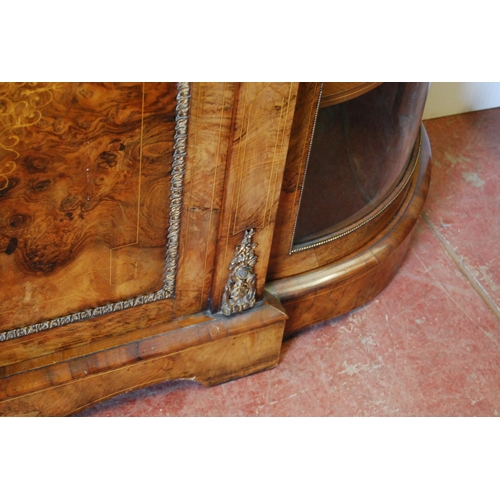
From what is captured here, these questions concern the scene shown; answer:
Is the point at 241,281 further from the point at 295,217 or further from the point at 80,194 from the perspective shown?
the point at 80,194

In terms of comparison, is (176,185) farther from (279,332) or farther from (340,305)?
(340,305)

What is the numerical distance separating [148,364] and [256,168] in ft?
1.27

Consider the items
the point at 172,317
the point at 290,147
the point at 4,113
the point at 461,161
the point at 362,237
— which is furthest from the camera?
the point at 461,161

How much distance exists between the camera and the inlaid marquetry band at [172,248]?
103cm

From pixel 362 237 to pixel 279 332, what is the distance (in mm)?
225

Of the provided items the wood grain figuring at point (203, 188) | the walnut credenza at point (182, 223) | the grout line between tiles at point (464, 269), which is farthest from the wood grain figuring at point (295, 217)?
the grout line between tiles at point (464, 269)

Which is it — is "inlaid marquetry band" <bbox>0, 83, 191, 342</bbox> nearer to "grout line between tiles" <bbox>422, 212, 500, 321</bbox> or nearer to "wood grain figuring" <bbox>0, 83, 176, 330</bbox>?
"wood grain figuring" <bbox>0, 83, 176, 330</bbox>

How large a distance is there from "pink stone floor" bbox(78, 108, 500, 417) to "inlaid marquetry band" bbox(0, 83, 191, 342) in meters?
0.23

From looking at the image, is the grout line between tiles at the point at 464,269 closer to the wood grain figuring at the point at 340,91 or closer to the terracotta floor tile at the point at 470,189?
the terracotta floor tile at the point at 470,189

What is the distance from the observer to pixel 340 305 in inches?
60.1

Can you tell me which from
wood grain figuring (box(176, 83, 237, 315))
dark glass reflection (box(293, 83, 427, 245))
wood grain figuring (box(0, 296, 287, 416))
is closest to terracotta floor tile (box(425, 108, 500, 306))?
dark glass reflection (box(293, 83, 427, 245))

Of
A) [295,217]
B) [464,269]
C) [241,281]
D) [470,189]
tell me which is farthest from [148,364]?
[470,189]

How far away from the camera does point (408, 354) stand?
153 cm

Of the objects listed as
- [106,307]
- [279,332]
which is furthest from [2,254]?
[279,332]
